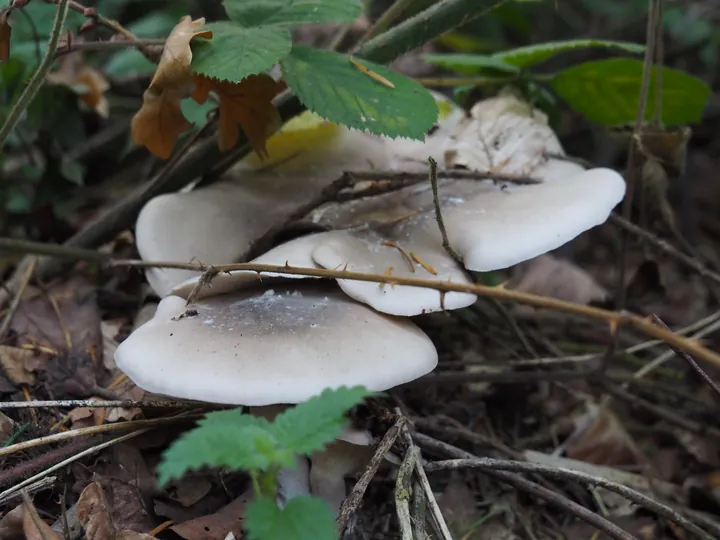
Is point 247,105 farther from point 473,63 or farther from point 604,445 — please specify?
point 604,445

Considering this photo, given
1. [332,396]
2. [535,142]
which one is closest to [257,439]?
[332,396]

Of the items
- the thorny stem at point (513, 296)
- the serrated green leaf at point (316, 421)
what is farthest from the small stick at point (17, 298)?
the serrated green leaf at point (316, 421)

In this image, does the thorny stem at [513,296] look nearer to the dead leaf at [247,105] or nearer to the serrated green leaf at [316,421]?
the serrated green leaf at [316,421]

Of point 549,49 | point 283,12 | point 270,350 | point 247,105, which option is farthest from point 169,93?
point 549,49

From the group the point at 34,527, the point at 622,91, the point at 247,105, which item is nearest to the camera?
the point at 34,527

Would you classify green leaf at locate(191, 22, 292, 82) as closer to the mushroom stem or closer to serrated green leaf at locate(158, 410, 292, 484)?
serrated green leaf at locate(158, 410, 292, 484)

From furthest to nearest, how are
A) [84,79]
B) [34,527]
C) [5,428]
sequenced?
[84,79]
[5,428]
[34,527]
